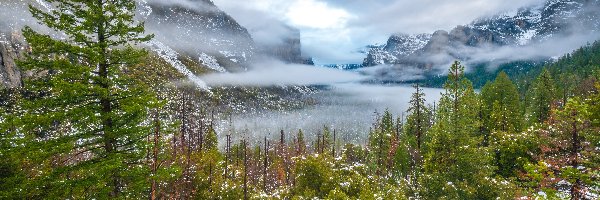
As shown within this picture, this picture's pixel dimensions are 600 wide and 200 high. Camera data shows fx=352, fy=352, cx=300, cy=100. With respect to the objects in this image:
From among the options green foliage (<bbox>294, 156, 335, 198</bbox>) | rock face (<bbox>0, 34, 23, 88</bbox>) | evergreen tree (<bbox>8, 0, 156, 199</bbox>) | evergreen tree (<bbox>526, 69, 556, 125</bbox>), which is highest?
rock face (<bbox>0, 34, 23, 88</bbox>)

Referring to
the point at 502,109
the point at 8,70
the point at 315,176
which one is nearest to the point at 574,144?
the point at 315,176

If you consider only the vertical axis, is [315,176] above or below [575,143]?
below

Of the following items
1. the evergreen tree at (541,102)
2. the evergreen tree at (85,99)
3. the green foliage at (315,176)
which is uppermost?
the evergreen tree at (85,99)

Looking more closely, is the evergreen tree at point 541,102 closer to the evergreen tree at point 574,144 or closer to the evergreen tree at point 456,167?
the evergreen tree at point 456,167

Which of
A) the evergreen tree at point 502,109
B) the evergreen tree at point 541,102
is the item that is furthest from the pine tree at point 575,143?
the evergreen tree at point 541,102

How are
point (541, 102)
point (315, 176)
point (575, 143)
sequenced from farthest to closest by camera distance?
point (541, 102) → point (315, 176) → point (575, 143)

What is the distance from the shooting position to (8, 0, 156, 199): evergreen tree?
11.1 metres

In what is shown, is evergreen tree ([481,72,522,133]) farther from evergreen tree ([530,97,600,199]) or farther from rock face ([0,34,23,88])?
rock face ([0,34,23,88])

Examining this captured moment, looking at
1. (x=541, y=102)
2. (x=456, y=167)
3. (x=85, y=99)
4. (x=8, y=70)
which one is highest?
(x=8, y=70)

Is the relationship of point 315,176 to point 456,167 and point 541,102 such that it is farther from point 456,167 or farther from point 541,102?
point 541,102

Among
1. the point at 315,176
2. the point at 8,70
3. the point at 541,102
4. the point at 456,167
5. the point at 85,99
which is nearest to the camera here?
the point at 85,99

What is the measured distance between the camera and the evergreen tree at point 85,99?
11055mm

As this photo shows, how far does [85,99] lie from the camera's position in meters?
11.9

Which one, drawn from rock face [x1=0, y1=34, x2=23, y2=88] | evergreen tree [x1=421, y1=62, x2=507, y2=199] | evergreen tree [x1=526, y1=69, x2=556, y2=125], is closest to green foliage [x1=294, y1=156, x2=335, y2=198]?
evergreen tree [x1=421, y1=62, x2=507, y2=199]
